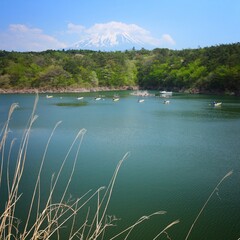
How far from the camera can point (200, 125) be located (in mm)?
20141

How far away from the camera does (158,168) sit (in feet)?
35.2

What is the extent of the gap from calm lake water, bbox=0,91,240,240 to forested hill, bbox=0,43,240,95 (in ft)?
84.9

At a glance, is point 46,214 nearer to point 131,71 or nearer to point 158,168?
point 158,168

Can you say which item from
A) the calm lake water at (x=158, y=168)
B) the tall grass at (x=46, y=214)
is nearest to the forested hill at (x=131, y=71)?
the calm lake water at (x=158, y=168)

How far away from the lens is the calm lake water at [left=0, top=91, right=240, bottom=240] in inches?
267

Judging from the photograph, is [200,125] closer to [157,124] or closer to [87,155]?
[157,124]

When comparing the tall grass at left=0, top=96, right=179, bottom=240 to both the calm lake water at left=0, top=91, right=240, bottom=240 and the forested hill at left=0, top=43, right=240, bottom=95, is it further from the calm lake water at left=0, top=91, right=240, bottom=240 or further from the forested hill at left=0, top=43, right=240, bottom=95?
the forested hill at left=0, top=43, right=240, bottom=95

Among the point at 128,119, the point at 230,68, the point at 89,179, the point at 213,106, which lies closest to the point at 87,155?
the point at 89,179

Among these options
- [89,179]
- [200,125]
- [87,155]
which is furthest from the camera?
[200,125]

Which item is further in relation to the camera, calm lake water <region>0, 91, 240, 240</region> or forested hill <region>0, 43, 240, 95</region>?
forested hill <region>0, 43, 240, 95</region>

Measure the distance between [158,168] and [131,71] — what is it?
2141 inches

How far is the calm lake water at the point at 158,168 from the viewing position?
22.3 ft

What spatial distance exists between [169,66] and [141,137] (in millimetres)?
44131

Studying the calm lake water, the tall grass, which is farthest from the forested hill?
the tall grass
